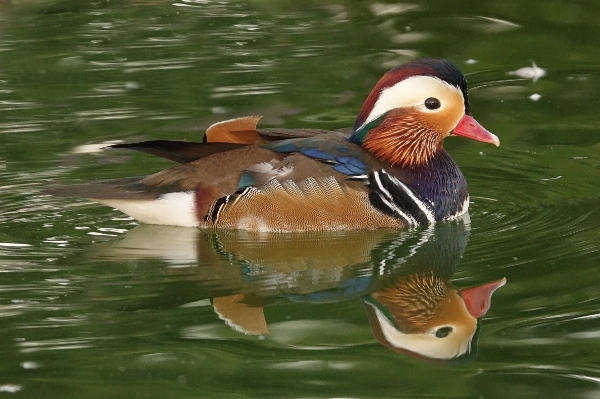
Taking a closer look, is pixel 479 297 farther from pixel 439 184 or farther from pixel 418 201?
pixel 439 184

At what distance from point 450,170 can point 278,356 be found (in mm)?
2532

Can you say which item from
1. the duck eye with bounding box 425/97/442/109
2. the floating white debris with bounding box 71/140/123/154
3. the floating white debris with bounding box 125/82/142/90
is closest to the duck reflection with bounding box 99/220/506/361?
the duck eye with bounding box 425/97/442/109

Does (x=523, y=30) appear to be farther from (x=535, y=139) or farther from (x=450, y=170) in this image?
(x=450, y=170)

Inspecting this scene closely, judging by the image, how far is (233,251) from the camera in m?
6.99

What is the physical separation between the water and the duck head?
481 millimetres

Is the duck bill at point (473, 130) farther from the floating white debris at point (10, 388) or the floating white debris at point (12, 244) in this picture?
the floating white debris at point (10, 388)

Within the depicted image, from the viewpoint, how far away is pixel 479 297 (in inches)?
240

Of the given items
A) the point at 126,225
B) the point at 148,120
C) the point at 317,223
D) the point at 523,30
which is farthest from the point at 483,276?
the point at 523,30

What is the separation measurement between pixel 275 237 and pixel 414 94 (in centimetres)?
112

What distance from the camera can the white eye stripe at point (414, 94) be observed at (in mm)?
7305

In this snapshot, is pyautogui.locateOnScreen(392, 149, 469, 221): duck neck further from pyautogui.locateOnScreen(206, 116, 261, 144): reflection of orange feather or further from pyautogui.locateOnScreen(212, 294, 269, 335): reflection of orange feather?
pyautogui.locateOnScreen(212, 294, 269, 335): reflection of orange feather

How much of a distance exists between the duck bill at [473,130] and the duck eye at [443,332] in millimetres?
1863

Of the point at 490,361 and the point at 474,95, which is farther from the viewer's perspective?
the point at 474,95

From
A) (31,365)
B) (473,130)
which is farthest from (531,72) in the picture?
(31,365)
